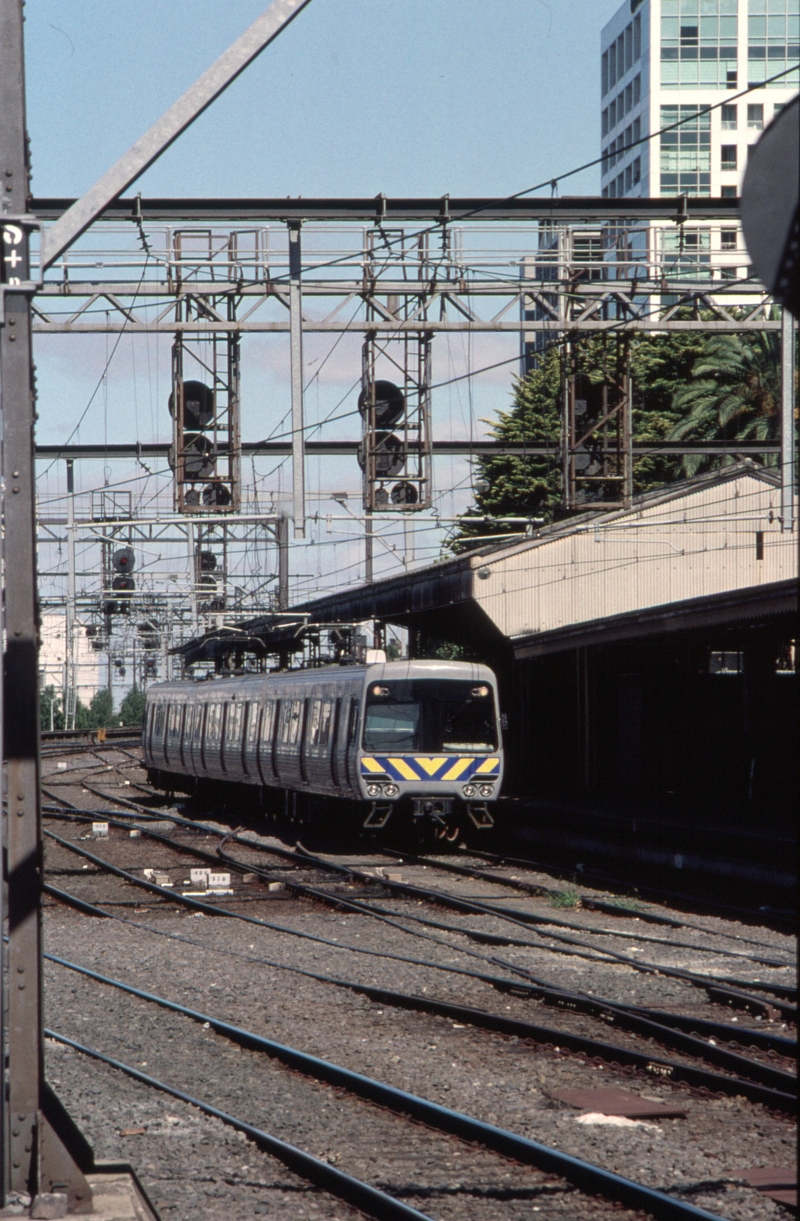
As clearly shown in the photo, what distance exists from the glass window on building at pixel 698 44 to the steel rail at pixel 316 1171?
268ft

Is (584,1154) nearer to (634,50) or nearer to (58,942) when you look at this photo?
(58,942)

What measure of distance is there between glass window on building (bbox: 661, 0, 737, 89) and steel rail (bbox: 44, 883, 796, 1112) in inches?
3063

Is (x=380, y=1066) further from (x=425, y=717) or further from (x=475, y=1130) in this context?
(x=425, y=717)

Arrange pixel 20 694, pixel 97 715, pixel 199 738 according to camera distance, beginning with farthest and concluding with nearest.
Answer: pixel 97 715 < pixel 199 738 < pixel 20 694

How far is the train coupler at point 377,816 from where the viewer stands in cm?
2283

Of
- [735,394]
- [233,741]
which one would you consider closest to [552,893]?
[233,741]

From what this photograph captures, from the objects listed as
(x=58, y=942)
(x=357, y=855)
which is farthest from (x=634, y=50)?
(x=58, y=942)

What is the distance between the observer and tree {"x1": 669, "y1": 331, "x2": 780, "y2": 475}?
42.0m

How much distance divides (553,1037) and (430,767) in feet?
43.9

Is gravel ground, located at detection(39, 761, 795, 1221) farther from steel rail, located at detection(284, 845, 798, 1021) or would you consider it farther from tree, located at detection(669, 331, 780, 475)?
tree, located at detection(669, 331, 780, 475)

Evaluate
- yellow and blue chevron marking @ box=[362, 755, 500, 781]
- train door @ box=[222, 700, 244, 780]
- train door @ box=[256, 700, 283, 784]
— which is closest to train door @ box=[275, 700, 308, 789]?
train door @ box=[256, 700, 283, 784]

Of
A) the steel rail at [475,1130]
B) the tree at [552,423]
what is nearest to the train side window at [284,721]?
the steel rail at [475,1130]

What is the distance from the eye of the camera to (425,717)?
2292cm

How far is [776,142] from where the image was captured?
285 centimetres
